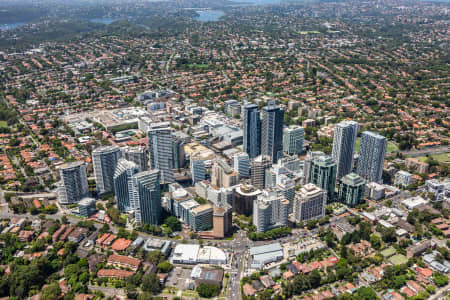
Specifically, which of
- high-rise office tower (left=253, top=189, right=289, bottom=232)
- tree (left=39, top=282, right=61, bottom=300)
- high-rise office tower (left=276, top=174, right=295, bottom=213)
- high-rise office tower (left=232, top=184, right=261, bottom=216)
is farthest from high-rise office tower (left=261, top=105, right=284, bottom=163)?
tree (left=39, top=282, right=61, bottom=300)

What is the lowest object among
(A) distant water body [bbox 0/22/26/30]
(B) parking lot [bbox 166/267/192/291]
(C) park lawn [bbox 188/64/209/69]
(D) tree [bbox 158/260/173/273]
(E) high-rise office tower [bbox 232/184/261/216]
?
(B) parking lot [bbox 166/267/192/291]

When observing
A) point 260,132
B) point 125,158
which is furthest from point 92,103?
point 260,132

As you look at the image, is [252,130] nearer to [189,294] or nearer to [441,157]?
[189,294]

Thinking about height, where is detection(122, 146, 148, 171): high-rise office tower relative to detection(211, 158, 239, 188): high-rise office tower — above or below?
above

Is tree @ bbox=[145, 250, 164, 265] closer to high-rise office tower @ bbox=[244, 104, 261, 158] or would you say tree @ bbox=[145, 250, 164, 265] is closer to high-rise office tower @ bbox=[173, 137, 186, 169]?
high-rise office tower @ bbox=[173, 137, 186, 169]

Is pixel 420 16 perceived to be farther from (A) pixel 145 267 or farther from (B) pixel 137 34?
(A) pixel 145 267
